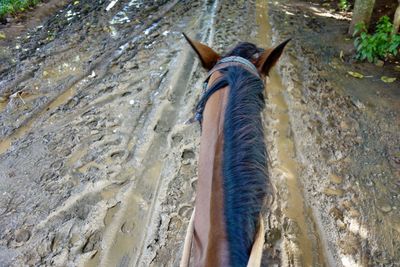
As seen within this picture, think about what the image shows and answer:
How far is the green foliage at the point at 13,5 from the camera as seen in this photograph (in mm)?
7363

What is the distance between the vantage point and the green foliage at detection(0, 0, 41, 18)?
24.2ft

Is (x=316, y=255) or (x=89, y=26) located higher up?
(x=89, y=26)

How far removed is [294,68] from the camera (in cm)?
518

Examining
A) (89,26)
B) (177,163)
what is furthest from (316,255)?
(89,26)

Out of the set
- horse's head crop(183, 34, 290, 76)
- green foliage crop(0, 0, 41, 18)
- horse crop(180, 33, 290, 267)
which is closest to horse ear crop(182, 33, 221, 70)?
horse's head crop(183, 34, 290, 76)

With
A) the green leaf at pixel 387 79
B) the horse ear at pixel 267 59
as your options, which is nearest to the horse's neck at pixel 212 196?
the horse ear at pixel 267 59

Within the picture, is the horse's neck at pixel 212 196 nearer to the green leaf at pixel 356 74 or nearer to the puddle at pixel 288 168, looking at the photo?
the puddle at pixel 288 168

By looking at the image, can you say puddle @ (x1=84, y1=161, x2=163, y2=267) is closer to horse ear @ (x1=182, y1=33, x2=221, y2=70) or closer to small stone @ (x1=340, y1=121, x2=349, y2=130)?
horse ear @ (x1=182, y1=33, x2=221, y2=70)

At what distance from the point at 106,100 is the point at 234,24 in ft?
11.4

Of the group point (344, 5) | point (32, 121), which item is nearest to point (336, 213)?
point (32, 121)

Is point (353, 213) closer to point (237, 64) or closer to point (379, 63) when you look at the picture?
point (237, 64)

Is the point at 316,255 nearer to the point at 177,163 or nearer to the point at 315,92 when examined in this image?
the point at 177,163

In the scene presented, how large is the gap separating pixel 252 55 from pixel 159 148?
6.50 feet

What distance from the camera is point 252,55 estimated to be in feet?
7.22
